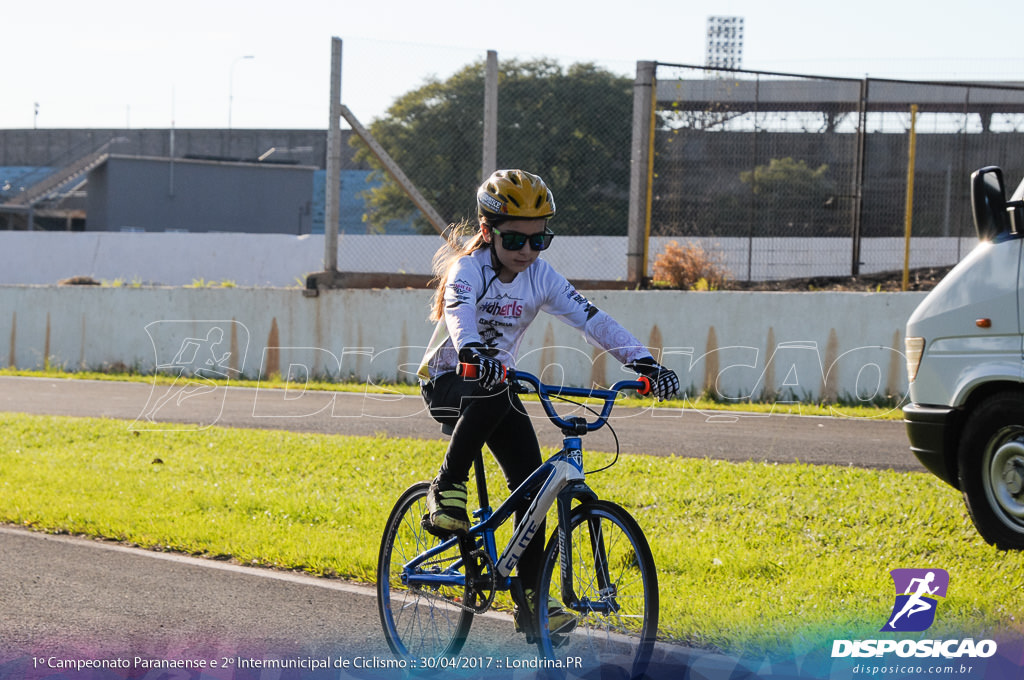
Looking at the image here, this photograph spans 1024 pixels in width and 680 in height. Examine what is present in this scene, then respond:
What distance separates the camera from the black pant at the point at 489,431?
14.5 feet

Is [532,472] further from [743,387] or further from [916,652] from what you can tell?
[743,387]

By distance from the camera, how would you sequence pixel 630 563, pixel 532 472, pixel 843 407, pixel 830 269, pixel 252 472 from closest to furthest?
pixel 630 563
pixel 532 472
pixel 252 472
pixel 843 407
pixel 830 269

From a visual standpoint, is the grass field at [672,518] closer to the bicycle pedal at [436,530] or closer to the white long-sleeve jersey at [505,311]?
the bicycle pedal at [436,530]

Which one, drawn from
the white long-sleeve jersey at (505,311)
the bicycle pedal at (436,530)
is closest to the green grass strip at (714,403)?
the white long-sleeve jersey at (505,311)

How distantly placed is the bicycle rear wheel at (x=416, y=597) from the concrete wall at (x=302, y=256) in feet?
35.6

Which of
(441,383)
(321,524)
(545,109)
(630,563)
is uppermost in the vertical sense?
(545,109)

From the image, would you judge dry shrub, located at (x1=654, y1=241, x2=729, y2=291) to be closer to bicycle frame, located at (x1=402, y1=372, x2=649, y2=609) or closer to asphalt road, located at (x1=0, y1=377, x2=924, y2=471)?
asphalt road, located at (x1=0, y1=377, x2=924, y2=471)

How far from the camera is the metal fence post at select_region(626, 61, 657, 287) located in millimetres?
Answer: 15273

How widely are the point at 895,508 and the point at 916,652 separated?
2.65m

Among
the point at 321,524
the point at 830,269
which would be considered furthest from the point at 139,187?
the point at 321,524

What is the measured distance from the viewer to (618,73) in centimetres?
1597

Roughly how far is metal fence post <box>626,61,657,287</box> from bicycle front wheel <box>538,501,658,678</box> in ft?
37.9

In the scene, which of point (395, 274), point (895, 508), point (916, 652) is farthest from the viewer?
point (395, 274)

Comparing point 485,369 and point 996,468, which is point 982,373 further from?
point 485,369
